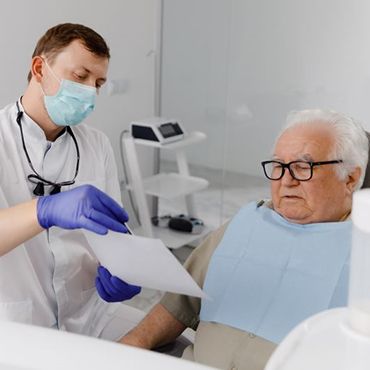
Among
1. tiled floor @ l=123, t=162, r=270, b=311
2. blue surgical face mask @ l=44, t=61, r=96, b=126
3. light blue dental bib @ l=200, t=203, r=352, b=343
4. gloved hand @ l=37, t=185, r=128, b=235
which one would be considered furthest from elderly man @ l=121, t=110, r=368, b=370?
tiled floor @ l=123, t=162, r=270, b=311

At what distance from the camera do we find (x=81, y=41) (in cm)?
157

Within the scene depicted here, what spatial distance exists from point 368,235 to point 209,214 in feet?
10.5

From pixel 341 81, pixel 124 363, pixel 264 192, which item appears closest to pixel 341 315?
pixel 124 363

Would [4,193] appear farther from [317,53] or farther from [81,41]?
[317,53]

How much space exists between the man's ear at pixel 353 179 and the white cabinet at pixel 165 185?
1.74 meters

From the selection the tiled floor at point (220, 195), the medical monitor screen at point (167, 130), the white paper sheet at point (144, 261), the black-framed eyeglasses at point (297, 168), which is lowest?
the tiled floor at point (220, 195)

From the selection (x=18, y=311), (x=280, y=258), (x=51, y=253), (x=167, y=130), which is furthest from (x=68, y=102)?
(x=167, y=130)

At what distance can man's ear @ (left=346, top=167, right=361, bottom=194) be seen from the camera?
4.98ft

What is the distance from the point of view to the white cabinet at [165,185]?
3217 millimetres

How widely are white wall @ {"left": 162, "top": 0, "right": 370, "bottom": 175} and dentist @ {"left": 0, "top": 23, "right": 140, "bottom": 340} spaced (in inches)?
69.8

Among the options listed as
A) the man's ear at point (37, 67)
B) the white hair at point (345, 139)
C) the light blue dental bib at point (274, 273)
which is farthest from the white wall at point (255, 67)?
the man's ear at point (37, 67)

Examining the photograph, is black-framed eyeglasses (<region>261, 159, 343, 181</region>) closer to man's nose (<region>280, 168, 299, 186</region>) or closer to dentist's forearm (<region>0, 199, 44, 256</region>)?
man's nose (<region>280, 168, 299, 186</region>)

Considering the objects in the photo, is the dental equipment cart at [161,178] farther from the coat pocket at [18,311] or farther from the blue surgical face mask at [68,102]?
the coat pocket at [18,311]

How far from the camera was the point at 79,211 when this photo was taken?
1.23 m
